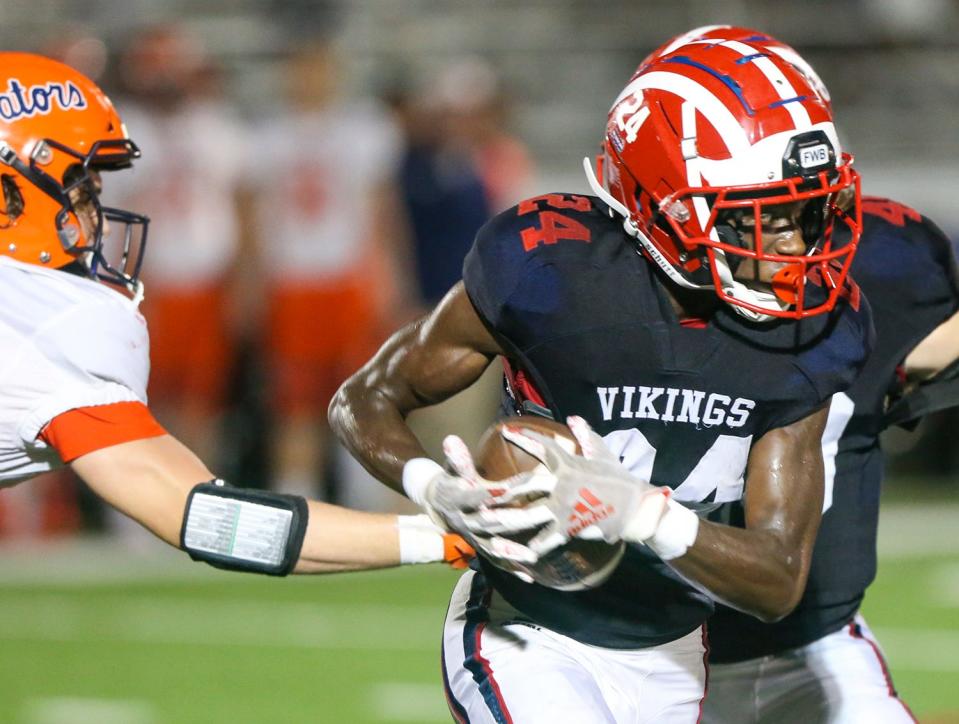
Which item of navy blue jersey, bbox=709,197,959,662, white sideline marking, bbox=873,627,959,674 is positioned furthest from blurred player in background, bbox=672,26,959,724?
white sideline marking, bbox=873,627,959,674

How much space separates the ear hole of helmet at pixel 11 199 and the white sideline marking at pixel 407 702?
2149 mm

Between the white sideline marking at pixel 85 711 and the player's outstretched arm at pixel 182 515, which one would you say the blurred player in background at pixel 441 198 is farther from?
the player's outstretched arm at pixel 182 515

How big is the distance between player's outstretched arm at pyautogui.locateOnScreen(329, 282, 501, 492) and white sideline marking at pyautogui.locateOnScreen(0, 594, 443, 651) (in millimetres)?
2685

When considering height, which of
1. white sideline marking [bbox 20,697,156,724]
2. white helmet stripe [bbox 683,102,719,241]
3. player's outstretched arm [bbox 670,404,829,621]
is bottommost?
white sideline marking [bbox 20,697,156,724]

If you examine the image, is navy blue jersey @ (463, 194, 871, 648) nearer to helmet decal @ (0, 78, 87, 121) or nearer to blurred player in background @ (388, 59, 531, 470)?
helmet decal @ (0, 78, 87, 121)

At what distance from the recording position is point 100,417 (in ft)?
8.38

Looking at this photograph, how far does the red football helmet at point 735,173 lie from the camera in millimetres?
2545

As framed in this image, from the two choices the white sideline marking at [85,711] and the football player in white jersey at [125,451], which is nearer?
the football player in white jersey at [125,451]

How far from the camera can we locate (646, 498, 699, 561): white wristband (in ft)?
7.61

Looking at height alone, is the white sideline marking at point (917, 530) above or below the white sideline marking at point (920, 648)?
below

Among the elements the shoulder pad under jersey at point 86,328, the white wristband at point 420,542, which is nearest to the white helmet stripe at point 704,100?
the white wristband at point 420,542

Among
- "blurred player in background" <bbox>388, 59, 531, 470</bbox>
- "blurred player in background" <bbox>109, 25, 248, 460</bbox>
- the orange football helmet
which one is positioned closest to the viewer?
the orange football helmet

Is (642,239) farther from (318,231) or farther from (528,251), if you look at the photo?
(318,231)

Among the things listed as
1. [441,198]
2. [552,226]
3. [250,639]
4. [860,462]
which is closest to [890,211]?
[860,462]
